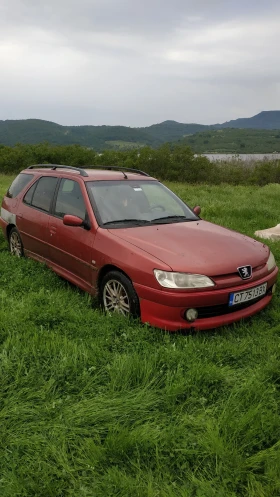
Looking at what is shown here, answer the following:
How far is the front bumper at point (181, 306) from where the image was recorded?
350cm

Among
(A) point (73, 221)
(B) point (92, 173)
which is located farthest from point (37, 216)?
(A) point (73, 221)

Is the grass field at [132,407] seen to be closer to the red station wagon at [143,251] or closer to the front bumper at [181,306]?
the front bumper at [181,306]

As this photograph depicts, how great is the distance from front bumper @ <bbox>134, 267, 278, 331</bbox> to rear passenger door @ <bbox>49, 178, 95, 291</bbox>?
98 centimetres

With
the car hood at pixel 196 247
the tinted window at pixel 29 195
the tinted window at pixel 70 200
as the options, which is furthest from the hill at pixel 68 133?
the car hood at pixel 196 247

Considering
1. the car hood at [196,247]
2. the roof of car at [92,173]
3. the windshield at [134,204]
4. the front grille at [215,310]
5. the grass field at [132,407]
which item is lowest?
the grass field at [132,407]

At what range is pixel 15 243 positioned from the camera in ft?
21.0

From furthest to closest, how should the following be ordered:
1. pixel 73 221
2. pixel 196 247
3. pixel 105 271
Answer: pixel 73 221
pixel 105 271
pixel 196 247

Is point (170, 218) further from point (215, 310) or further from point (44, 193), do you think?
point (44, 193)

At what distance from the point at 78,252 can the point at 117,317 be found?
1.10m

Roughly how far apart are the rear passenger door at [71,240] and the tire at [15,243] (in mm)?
1197

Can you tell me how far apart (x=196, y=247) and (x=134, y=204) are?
4.02 ft

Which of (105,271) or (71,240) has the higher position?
(71,240)

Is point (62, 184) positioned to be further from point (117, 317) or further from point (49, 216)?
point (117, 317)

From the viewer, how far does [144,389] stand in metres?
2.78
